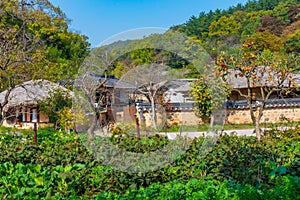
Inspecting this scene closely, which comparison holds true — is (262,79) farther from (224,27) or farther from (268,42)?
(224,27)

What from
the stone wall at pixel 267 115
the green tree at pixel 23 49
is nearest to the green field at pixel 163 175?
the green tree at pixel 23 49

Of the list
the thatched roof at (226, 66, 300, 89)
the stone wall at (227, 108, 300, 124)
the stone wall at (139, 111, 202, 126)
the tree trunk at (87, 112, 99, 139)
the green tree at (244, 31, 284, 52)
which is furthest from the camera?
the green tree at (244, 31, 284, 52)

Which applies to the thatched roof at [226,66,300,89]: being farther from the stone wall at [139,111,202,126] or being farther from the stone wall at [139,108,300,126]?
the stone wall at [139,111,202,126]

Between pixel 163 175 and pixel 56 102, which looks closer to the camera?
pixel 163 175

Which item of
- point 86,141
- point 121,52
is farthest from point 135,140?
point 121,52

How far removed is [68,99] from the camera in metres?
11.5

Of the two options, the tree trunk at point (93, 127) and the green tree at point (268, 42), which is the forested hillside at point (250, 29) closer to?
the green tree at point (268, 42)

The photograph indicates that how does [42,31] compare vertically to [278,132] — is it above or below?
above

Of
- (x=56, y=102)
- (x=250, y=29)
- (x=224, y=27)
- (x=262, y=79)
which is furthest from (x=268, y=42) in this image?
(x=56, y=102)

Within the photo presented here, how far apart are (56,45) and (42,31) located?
2498mm

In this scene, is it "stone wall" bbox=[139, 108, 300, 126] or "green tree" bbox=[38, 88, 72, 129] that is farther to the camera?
"stone wall" bbox=[139, 108, 300, 126]

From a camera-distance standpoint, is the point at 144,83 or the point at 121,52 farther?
the point at 144,83

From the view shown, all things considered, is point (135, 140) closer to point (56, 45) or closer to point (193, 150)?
point (193, 150)

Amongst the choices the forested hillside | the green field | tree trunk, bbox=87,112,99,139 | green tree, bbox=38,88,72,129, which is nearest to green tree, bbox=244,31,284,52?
the forested hillside
